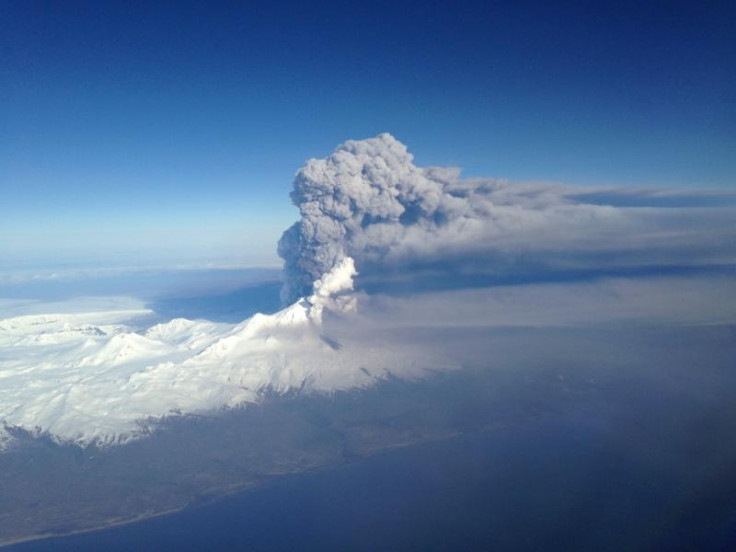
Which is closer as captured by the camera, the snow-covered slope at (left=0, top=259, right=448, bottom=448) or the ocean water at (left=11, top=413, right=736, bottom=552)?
the ocean water at (left=11, top=413, right=736, bottom=552)

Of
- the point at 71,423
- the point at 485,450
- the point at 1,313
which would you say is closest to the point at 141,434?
the point at 71,423

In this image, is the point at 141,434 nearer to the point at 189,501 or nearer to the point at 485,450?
the point at 189,501

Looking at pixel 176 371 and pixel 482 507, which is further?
pixel 176 371

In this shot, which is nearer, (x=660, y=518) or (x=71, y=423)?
(x=660, y=518)

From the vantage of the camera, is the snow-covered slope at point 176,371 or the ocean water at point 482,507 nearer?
the ocean water at point 482,507
